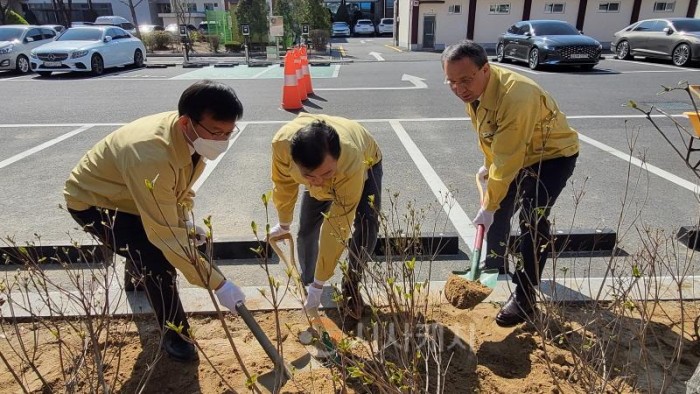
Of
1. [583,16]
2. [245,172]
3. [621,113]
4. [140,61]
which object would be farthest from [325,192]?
[583,16]

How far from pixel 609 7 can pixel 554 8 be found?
2954 mm

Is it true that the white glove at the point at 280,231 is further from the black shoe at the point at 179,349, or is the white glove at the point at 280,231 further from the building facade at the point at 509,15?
the building facade at the point at 509,15

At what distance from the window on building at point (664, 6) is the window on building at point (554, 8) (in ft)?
16.5

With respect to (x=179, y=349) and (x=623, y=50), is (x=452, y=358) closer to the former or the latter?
(x=179, y=349)

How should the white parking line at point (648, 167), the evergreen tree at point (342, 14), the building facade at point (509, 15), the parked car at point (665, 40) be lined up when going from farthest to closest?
1. the evergreen tree at point (342, 14)
2. the building facade at point (509, 15)
3. the parked car at point (665, 40)
4. the white parking line at point (648, 167)

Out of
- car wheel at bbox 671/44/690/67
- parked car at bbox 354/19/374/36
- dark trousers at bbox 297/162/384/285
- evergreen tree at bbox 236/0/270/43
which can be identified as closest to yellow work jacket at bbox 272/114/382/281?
dark trousers at bbox 297/162/384/285

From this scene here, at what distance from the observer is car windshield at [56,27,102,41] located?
1480 cm

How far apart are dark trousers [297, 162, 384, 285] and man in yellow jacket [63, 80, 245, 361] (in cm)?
79

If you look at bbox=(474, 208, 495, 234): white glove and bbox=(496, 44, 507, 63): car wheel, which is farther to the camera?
bbox=(496, 44, 507, 63): car wheel

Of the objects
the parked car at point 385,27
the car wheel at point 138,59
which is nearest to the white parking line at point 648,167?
the car wheel at point 138,59

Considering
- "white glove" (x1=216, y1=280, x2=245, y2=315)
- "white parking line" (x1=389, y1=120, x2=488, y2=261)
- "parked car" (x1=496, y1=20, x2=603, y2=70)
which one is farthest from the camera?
"parked car" (x1=496, y1=20, x2=603, y2=70)

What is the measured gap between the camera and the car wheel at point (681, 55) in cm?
1438

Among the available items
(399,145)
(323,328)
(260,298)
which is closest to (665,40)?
(399,145)

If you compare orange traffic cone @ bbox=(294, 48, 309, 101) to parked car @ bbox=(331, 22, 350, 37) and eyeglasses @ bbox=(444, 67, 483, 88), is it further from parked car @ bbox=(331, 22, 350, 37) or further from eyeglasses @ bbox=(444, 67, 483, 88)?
parked car @ bbox=(331, 22, 350, 37)
